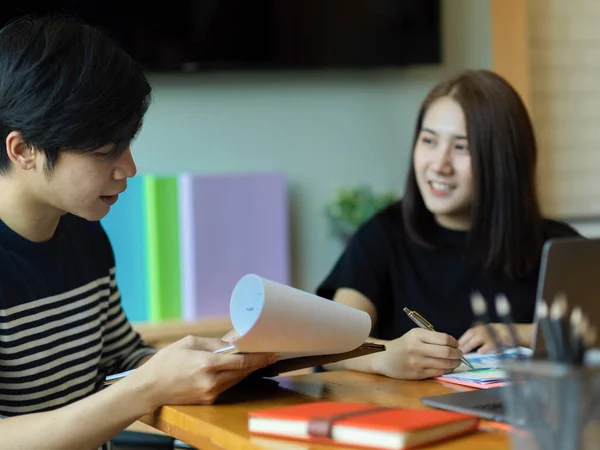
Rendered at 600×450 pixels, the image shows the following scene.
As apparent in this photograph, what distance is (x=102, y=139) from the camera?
1348 mm

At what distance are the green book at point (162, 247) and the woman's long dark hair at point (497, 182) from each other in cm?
94

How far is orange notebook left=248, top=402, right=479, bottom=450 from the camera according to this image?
0.99 meters

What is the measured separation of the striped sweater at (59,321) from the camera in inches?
55.4

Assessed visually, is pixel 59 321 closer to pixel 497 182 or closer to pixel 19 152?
pixel 19 152

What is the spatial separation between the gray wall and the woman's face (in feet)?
3.61

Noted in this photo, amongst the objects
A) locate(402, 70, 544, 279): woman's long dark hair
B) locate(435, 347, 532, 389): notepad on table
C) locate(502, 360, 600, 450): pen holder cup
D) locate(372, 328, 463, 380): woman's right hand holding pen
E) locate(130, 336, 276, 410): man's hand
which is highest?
locate(402, 70, 544, 279): woman's long dark hair

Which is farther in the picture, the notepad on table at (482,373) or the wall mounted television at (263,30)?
the wall mounted television at (263,30)

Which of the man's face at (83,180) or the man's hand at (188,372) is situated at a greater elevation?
the man's face at (83,180)

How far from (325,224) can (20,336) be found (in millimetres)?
1838

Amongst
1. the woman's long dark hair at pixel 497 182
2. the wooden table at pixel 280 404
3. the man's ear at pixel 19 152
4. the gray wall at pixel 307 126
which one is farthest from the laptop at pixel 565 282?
the gray wall at pixel 307 126

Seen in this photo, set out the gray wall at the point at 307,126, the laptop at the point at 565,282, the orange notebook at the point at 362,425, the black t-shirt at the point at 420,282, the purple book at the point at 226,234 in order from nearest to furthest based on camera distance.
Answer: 1. the orange notebook at the point at 362,425
2. the laptop at the point at 565,282
3. the black t-shirt at the point at 420,282
4. the purple book at the point at 226,234
5. the gray wall at the point at 307,126

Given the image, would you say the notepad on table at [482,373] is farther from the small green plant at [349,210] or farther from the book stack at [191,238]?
the small green plant at [349,210]

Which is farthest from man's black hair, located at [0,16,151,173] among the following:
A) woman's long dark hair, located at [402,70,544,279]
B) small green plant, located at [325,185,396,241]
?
small green plant, located at [325,185,396,241]

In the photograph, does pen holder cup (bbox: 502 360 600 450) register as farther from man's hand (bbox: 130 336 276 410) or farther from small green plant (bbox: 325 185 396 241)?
small green plant (bbox: 325 185 396 241)
